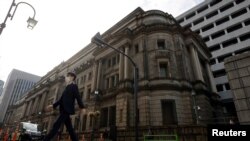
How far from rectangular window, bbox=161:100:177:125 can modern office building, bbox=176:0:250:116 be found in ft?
60.1

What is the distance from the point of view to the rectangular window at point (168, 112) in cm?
2112

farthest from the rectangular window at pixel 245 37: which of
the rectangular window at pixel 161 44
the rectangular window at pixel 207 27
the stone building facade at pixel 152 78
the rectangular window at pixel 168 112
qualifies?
the rectangular window at pixel 168 112

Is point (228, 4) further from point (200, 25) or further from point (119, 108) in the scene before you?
point (119, 108)

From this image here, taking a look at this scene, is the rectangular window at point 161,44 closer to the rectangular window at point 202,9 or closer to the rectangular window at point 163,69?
the rectangular window at point 163,69

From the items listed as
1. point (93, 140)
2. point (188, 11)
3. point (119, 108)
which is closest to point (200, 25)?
point (188, 11)

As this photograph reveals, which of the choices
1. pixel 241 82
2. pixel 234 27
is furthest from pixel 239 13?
pixel 241 82

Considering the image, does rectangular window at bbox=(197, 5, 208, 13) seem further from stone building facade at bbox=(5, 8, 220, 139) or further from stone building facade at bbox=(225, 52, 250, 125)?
stone building facade at bbox=(225, 52, 250, 125)

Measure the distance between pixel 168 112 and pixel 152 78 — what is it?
466 cm

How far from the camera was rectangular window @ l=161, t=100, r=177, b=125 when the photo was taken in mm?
21125

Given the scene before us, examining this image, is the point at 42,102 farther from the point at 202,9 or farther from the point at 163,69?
the point at 202,9

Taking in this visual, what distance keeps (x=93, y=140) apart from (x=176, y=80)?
41.5 ft

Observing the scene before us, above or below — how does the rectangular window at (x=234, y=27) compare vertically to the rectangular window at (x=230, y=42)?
above

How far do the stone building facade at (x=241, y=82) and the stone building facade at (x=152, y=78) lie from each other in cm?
764

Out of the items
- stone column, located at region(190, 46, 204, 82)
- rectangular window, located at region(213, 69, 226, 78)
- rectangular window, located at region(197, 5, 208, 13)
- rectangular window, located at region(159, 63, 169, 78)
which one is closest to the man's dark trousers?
rectangular window, located at region(159, 63, 169, 78)
